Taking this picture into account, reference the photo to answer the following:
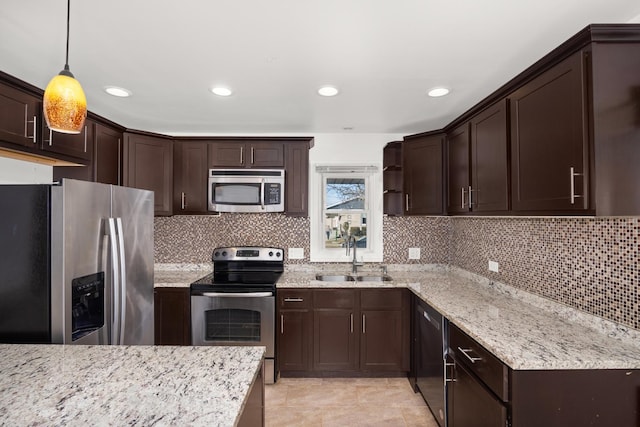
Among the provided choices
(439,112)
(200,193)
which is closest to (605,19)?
(439,112)

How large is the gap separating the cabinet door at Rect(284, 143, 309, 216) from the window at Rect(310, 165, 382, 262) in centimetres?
31

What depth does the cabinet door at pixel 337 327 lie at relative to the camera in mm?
2871

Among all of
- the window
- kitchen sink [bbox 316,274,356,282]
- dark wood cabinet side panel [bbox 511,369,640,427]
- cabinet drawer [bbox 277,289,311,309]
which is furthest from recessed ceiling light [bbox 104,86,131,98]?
dark wood cabinet side panel [bbox 511,369,640,427]

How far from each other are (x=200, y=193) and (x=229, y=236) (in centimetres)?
55

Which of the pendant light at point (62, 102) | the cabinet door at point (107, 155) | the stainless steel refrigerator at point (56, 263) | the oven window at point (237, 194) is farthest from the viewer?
the oven window at point (237, 194)

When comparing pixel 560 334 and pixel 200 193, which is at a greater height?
pixel 200 193

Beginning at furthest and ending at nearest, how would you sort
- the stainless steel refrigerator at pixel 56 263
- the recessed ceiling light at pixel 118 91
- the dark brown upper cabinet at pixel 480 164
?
the recessed ceiling light at pixel 118 91, the dark brown upper cabinet at pixel 480 164, the stainless steel refrigerator at pixel 56 263

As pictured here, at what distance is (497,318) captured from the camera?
1.87 meters

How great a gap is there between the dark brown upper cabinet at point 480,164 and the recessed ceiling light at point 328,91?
101cm

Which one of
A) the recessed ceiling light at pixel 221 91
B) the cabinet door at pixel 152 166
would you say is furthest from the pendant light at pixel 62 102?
the cabinet door at pixel 152 166

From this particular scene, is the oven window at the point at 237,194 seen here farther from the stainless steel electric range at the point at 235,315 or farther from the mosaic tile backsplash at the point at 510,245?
the stainless steel electric range at the point at 235,315

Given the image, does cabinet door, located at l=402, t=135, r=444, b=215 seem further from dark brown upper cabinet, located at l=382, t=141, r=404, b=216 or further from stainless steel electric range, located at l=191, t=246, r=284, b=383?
stainless steel electric range, located at l=191, t=246, r=284, b=383

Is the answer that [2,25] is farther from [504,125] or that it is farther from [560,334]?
[560,334]

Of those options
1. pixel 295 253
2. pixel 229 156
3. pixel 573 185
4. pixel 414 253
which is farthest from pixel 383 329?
pixel 229 156
